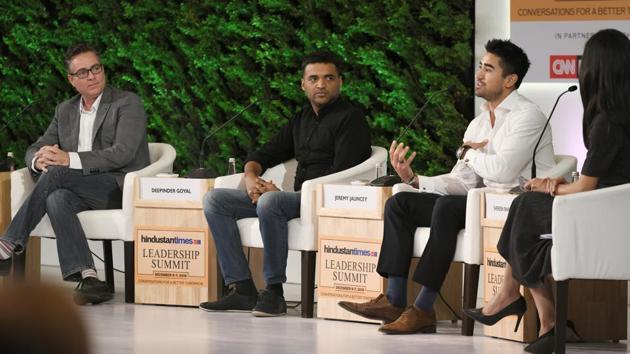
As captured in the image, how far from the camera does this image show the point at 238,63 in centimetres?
641

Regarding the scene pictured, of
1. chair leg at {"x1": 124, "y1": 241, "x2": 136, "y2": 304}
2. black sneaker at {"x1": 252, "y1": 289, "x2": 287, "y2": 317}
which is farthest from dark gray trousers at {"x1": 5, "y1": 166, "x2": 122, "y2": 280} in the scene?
black sneaker at {"x1": 252, "y1": 289, "x2": 287, "y2": 317}

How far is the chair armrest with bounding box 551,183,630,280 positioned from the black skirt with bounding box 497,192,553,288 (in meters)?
0.07

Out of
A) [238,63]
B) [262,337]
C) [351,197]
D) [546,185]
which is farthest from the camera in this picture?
[238,63]

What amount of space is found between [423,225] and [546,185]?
0.73 metres

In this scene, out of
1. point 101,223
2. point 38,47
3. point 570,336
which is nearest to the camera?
point 570,336

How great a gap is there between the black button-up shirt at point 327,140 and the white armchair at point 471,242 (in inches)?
29.6

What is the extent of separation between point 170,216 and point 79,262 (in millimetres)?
492

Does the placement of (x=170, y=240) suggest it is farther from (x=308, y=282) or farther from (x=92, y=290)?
(x=308, y=282)

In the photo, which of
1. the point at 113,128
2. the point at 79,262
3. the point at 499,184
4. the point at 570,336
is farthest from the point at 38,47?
the point at 570,336

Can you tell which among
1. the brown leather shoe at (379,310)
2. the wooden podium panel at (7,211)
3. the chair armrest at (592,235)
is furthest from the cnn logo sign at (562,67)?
the wooden podium panel at (7,211)

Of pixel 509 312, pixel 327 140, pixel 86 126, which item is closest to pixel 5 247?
pixel 86 126

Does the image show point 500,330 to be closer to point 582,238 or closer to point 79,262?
point 582,238

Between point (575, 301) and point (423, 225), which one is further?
point (423, 225)

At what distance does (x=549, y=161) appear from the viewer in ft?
14.0
